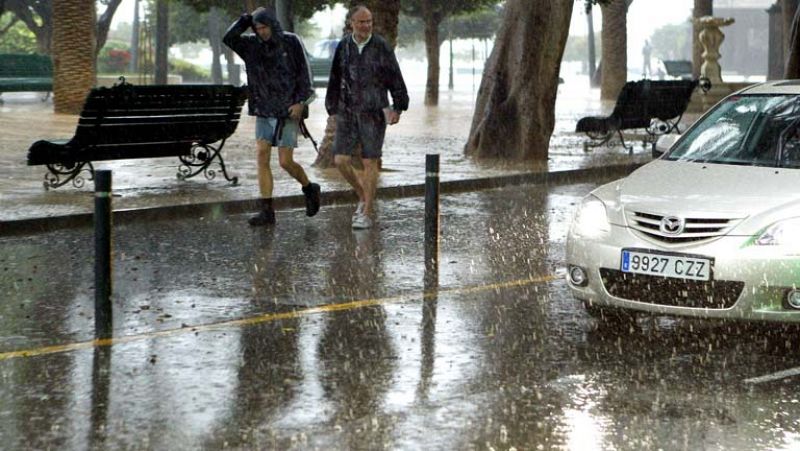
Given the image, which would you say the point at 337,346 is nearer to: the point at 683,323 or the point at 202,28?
the point at 683,323

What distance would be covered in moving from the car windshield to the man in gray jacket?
11.9 feet

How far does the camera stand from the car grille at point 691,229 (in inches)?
307

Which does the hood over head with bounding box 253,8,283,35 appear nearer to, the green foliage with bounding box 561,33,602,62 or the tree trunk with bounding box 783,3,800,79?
the tree trunk with bounding box 783,3,800,79

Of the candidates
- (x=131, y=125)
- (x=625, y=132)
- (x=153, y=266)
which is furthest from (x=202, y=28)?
(x=153, y=266)

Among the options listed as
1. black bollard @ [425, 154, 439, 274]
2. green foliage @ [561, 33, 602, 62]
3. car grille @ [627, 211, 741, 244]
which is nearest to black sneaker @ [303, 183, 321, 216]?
black bollard @ [425, 154, 439, 274]

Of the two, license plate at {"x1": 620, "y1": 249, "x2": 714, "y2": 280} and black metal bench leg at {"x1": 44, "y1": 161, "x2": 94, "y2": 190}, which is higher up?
license plate at {"x1": 620, "y1": 249, "x2": 714, "y2": 280}

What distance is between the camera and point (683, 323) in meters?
8.62

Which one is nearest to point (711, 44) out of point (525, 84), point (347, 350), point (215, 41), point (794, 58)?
point (794, 58)

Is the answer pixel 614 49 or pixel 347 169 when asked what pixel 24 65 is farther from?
pixel 347 169

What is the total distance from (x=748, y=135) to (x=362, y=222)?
434cm

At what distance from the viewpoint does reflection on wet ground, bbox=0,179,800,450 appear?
6199mm

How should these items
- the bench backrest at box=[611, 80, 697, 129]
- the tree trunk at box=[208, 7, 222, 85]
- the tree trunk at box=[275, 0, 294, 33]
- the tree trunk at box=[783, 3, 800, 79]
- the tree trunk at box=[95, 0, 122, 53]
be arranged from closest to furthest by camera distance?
the tree trunk at box=[275, 0, 294, 33] < the bench backrest at box=[611, 80, 697, 129] < the tree trunk at box=[783, 3, 800, 79] < the tree trunk at box=[95, 0, 122, 53] < the tree trunk at box=[208, 7, 222, 85]

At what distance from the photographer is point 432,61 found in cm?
4219

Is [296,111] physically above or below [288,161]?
above
